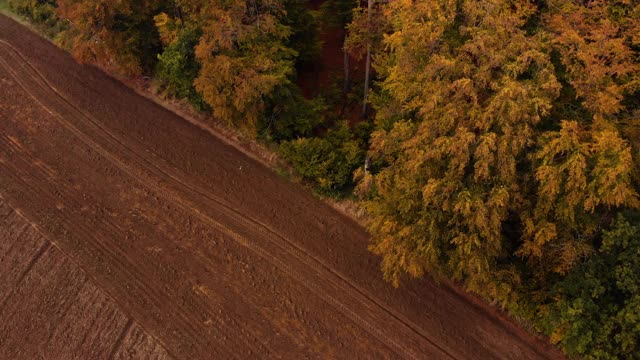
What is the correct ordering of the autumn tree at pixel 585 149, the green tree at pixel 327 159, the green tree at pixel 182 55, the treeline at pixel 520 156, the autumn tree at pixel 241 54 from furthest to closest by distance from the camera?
the green tree at pixel 182 55 → the green tree at pixel 327 159 → the autumn tree at pixel 241 54 → the treeline at pixel 520 156 → the autumn tree at pixel 585 149

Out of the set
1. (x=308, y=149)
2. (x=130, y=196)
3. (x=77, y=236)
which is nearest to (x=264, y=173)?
(x=308, y=149)

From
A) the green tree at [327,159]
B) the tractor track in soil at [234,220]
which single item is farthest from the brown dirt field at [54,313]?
the green tree at [327,159]

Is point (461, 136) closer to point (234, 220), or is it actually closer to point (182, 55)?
point (234, 220)

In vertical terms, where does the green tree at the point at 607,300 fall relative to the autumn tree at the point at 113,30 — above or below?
below

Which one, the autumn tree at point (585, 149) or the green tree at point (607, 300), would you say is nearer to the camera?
the autumn tree at point (585, 149)

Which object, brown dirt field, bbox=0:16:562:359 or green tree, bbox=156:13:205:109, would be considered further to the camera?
green tree, bbox=156:13:205:109

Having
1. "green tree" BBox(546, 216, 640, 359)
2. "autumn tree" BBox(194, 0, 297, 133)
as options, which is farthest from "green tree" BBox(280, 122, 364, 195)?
"green tree" BBox(546, 216, 640, 359)

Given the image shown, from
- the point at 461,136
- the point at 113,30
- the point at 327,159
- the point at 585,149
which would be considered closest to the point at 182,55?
the point at 113,30

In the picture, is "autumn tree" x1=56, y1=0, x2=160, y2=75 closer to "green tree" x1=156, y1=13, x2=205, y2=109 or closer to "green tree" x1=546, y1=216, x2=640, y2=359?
"green tree" x1=156, y1=13, x2=205, y2=109

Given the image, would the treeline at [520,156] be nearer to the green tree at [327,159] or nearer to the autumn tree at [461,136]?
the autumn tree at [461,136]
